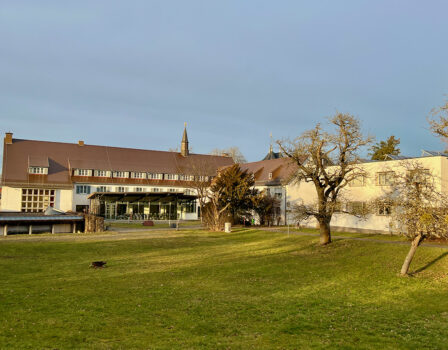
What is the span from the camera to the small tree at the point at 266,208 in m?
43.3

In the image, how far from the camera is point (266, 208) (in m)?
43.5

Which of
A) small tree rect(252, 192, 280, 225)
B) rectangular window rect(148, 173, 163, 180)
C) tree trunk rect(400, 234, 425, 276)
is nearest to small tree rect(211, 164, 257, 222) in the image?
small tree rect(252, 192, 280, 225)

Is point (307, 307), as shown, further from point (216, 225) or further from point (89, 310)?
point (216, 225)

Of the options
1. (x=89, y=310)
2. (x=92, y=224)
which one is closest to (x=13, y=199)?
(x=92, y=224)

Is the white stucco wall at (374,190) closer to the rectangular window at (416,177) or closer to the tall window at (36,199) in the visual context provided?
the rectangular window at (416,177)

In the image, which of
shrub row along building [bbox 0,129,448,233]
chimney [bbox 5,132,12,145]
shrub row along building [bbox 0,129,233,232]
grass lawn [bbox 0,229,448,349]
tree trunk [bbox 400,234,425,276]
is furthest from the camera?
chimney [bbox 5,132,12,145]

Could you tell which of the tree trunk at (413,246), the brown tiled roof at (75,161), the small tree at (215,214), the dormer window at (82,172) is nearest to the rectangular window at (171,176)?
the brown tiled roof at (75,161)

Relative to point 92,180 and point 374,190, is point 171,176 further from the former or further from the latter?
point 374,190

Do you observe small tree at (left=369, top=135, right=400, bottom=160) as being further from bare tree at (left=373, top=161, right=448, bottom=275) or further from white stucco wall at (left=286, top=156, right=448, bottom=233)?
bare tree at (left=373, top=161, right=448, bottom=275)

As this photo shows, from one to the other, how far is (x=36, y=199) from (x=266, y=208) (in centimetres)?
3107

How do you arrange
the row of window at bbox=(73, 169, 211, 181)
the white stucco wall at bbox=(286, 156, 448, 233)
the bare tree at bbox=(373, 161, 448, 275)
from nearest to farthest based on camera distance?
the bare tree at bbox=(373, 161, 448, 275) < the white stucco wall at bbox=(286, 156, 448, 233) < the row of window at bbox=(73, 169, 211, 181)

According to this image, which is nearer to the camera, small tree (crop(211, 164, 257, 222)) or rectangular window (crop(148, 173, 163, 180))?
small tree (crop(211, 164, 257, 222))

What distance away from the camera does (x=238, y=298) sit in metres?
Answer: 12.4

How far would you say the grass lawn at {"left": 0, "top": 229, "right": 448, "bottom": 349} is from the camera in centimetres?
846
